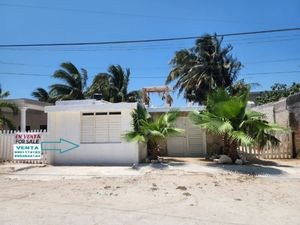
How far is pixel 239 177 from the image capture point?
10.6 metres

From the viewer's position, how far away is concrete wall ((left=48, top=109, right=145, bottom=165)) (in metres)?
13.8

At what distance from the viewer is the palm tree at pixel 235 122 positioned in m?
12.3

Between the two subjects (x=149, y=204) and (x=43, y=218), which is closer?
(x=43, y=218)

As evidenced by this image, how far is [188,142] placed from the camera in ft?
56.1

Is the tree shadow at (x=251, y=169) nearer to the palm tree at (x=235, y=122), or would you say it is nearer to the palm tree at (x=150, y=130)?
the palm tree at (x=235, y=122)

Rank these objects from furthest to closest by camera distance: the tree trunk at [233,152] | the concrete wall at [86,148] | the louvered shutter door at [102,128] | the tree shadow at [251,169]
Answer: the louvered shutter door at [102,128] < the concrete wall at [86,148] < the tree trunk at [233,152] < the tree shadow at [251,169]

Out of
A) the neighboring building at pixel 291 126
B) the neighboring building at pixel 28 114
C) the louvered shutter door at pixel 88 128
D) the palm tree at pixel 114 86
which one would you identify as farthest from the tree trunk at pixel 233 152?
the palm tree at pixel 114 86

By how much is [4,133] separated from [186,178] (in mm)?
9309

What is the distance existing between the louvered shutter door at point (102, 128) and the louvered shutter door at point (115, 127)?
178 mm

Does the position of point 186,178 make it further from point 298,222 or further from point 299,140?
point 299,140

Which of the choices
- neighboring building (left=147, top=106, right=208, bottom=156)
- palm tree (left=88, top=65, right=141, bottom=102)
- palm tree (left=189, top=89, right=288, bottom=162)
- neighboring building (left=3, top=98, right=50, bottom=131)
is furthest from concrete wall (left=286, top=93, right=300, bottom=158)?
palm tree (left=88, top=65, right=141, bottom=102)

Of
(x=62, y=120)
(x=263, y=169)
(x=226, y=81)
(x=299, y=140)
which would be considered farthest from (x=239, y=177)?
(x=226, y=81)

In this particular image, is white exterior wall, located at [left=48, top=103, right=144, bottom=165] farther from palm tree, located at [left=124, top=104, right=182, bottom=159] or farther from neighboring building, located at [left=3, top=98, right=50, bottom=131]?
neighboring building, located at [left=3, top=98, right=50, bottom=131]

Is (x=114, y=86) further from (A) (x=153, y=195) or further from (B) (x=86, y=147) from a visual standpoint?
(A) (x=153, y=195)
